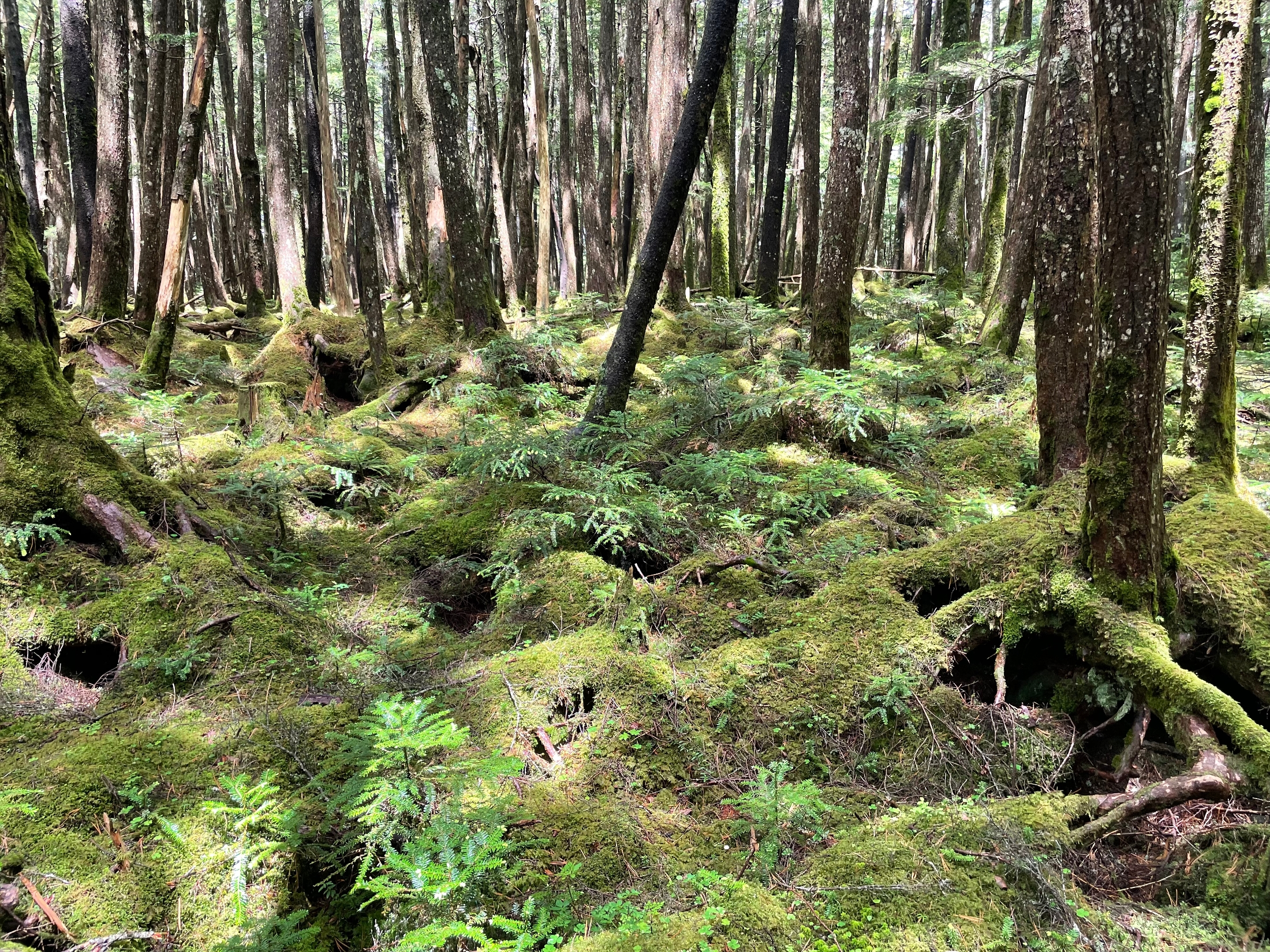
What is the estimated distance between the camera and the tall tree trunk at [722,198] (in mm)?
13883

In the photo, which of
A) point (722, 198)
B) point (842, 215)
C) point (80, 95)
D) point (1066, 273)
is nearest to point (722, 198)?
point (722, 198)

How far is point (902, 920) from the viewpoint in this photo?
7.36 feet

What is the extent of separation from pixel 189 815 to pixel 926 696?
345 cm

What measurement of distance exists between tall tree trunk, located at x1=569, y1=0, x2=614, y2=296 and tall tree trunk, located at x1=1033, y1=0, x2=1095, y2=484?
458 inches

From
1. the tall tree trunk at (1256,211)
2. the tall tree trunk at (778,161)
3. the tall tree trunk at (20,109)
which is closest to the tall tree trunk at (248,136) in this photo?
the tall tree trunk at (20,109)

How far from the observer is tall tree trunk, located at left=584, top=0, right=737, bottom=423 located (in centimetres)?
609

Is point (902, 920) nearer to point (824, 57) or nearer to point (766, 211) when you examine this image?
point (766, 211)

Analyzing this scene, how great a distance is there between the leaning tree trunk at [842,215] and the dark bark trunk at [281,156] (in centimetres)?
955

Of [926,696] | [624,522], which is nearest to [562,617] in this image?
[624,522]

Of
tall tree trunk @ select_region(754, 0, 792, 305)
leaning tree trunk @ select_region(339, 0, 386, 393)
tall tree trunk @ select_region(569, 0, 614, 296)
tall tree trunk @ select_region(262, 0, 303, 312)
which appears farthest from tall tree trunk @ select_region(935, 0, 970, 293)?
tall tree trunk @ select_region(262, 0, 303, 312)

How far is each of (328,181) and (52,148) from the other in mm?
10431

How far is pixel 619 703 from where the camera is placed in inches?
148

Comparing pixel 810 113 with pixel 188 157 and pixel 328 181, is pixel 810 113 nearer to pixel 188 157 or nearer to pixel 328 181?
pixel 328 181

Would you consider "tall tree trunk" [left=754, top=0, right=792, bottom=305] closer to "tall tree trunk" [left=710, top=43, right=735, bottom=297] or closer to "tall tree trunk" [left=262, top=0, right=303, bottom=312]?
"tall tree trunk" [left=710, top=43, right=735, bottom=297]
